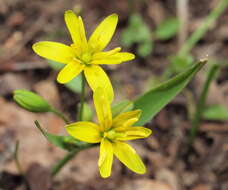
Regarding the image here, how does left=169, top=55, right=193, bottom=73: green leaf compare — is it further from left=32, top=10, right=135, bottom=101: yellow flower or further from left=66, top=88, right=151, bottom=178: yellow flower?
left=66, top=88, right=151, bottom=178: yellow flower

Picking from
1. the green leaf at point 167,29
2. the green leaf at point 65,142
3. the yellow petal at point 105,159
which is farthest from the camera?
the green leaf at point 167,29

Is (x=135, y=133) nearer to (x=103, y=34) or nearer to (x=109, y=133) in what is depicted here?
(x=109, y=133)

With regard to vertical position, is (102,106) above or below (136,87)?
above

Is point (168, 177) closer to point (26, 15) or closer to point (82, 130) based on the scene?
point (82, 130)

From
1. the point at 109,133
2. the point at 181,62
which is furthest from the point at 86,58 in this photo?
the point at 181,62

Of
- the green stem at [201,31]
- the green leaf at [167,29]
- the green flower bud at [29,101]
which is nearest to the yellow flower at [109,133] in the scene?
the green flower bud at [29,101]

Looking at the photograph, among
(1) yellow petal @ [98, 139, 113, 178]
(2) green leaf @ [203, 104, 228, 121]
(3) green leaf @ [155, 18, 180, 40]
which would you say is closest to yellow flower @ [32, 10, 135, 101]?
(1) yellow petal @ [98, 139, 113, 178]

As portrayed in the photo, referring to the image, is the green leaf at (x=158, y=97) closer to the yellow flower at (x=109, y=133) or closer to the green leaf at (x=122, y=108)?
the green leaf at (x=122, y=108)
